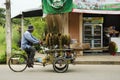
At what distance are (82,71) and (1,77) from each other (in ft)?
10.8

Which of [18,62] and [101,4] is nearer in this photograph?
[18,62]

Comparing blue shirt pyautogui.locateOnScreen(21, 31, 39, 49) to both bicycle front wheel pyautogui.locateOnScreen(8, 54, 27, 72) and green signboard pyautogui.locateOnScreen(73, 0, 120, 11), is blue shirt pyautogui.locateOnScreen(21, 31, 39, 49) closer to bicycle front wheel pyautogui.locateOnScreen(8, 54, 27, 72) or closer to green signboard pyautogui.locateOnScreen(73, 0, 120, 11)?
bicycle front wheel pyautogui.locateOnScreen(8, 54, 27, 72)

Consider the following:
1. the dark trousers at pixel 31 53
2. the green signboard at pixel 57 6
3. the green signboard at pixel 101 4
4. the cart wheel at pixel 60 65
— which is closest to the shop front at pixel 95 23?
the green signboard at pixel 101 4

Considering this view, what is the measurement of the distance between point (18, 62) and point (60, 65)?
1615mm

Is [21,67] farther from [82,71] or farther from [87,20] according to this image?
[87,20]

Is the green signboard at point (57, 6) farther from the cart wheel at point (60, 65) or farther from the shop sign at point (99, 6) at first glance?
the cart wheel at point (60, 65)

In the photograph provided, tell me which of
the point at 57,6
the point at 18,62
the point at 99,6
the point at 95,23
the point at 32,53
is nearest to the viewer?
the point at 32,53

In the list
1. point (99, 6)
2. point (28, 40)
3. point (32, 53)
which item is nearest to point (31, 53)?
point (32, 53)

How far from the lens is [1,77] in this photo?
12.8 metres

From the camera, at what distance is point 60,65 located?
14195 mm

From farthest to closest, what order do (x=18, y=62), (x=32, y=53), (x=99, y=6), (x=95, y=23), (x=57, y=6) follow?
(x=95, y=23), (x=99, y=6), (x=57, y=6), (x=18, y=62), (x=32, y=53)

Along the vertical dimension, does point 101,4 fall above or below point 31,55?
above

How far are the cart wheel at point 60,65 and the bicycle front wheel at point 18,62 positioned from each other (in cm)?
112

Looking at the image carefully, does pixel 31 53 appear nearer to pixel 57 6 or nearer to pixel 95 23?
pixel 57 6
